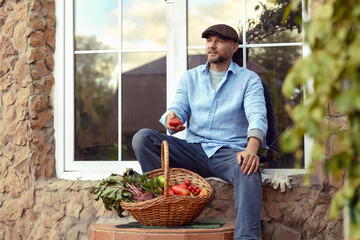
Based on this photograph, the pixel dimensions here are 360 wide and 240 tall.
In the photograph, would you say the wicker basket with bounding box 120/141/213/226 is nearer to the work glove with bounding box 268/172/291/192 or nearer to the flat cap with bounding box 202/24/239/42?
the work glove with bounding box 268/172/291/192

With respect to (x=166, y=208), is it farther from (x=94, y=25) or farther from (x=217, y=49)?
(x=94, y=25)

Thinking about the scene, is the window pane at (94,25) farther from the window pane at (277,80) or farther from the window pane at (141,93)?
the window pane at (277,80)

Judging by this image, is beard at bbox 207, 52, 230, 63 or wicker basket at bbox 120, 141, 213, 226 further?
beard at bbox 207, 52, 230, 63

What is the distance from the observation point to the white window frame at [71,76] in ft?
12.1

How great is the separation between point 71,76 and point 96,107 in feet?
0.91

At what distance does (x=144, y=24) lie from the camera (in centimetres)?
373

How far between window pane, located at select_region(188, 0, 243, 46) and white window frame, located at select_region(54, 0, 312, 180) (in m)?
0.04

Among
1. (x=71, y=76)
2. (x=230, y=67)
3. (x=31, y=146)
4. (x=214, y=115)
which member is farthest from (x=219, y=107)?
(x=31, y=146)

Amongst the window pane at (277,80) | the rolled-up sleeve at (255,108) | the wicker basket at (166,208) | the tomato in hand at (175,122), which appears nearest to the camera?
the wicker basket at (166,208)

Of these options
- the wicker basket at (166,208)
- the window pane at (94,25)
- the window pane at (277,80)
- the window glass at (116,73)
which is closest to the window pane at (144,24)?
the window glass at (116,73)

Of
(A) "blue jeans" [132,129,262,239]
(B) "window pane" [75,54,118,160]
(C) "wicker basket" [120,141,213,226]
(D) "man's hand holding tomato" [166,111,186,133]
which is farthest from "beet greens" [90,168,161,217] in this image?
(B) "window pane" [75,54,118,160]

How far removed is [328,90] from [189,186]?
6.76 feet

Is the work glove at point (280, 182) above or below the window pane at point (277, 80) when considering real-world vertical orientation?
below

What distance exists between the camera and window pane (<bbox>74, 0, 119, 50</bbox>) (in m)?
3.77
